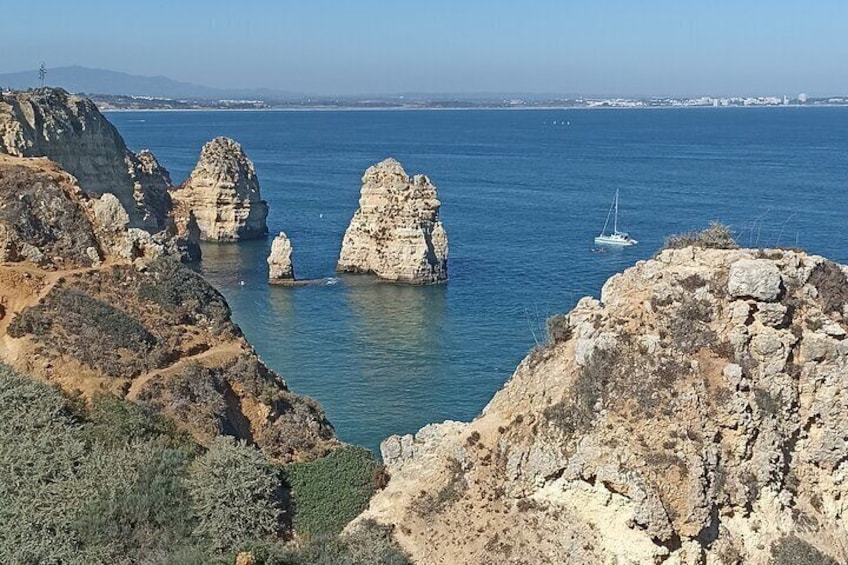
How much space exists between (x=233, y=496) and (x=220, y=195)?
71.5m

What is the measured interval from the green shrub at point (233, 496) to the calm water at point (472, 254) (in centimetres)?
1798

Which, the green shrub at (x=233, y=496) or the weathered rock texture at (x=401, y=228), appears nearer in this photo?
the green shrub at (x=233, y=496)

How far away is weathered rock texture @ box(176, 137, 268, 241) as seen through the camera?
88.6 m

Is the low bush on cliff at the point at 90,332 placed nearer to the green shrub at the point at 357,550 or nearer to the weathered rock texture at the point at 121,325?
the weathered rock texture at the point at 121,325

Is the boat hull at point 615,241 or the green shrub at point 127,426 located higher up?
the green shrub at point 127,426

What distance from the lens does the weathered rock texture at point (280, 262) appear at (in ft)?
231

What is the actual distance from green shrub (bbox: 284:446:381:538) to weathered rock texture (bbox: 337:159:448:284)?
4689 cm

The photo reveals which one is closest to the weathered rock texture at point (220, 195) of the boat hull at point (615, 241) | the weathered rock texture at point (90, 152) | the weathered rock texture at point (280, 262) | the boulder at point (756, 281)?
the weathered rock texture at point (90, 152)

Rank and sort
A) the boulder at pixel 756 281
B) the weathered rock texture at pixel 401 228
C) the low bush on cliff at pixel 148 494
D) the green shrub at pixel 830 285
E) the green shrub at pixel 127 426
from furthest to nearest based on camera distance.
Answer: the weathered rock texture at pixel 401 228
the green shrub at pixel 127 426
the green shrub at pixel 830 285
the boulder at pixel 756 281
the low bush on cliff at pixel 148 494

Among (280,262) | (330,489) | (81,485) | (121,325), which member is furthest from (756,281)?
(280,262)

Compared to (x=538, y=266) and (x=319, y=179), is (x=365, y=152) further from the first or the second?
(x=538, y=266)

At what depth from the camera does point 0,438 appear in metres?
22.1

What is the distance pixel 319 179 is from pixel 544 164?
42759 millimetres

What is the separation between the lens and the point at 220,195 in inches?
3531
